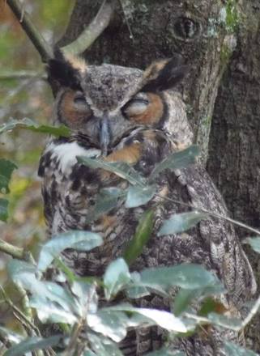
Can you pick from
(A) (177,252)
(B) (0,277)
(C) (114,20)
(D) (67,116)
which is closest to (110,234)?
(A) (177,252)

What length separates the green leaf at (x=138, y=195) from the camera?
128 cm

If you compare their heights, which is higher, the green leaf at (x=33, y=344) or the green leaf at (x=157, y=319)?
the green leaf at (x=33, y=344)

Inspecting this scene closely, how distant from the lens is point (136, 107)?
254 centimetres

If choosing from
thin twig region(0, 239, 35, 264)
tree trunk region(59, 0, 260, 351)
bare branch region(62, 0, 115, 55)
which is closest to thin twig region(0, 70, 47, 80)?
tree trunk region(59, 0, 260, 351)

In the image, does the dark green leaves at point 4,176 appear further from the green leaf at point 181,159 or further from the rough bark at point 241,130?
the rough bark at point 241,130

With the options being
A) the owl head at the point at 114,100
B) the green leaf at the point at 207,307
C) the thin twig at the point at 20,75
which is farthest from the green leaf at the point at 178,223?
the thin twig at the point at 20,75

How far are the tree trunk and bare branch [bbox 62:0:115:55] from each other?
34mm

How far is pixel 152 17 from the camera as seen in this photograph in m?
2.50

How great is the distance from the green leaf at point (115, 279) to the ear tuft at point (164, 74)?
1.34m

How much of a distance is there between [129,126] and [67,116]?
7.2 inches

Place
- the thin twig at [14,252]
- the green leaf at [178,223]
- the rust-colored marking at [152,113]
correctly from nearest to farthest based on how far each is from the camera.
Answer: the green leaf at [178,223], the thin twig at [14,252], the rust-colored marking at [152,113]

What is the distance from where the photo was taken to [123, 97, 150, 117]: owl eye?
252 cm

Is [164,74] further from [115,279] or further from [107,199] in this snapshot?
[115,279]

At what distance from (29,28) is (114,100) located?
0.96 feet
